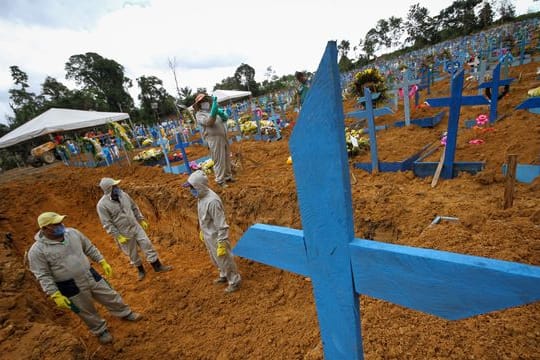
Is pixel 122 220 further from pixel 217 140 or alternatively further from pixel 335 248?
pixel 335 248

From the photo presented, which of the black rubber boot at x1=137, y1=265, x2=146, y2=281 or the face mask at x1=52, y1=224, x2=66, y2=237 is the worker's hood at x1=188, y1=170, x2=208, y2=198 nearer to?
the face mask at x1=52, y1=224, x2=66, y2=237

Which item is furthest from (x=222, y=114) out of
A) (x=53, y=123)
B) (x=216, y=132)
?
(x=53, y=123)

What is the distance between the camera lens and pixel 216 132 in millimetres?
5379

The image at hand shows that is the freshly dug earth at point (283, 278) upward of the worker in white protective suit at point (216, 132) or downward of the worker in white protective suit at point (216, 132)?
downward

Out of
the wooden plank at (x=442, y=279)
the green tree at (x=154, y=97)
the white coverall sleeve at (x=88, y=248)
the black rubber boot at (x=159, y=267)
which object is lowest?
the black rubber boot at (x=159, y=267)

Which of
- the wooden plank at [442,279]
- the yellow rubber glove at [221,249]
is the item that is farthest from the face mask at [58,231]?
the wooden plank at [442,279]

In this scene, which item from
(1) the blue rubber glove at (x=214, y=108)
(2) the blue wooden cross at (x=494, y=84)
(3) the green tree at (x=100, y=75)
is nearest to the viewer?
(1) the blue rubber glove at (x=214, y=108)

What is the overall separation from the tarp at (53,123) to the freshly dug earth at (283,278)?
659cm

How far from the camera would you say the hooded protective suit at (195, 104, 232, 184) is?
528 centimetres

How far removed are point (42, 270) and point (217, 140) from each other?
351cm

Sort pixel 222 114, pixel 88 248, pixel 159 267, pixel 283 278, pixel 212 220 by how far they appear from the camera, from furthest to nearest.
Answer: pixel 222 114, pixel 159 267, pixel 283 278, pixel 212 220, pixel 88 248

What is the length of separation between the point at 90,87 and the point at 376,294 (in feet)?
166

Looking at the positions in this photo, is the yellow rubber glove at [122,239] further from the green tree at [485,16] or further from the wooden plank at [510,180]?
the green tree at [485,16]

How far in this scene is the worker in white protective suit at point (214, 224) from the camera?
12.1ft
